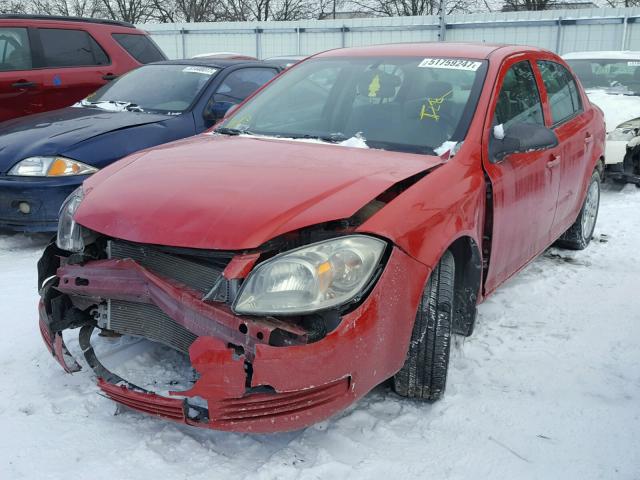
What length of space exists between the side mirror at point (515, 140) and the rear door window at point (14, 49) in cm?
548

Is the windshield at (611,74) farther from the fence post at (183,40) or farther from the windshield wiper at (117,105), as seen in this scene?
the fence post at (183,40)

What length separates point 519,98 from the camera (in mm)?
3674

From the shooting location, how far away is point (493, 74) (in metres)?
3.41

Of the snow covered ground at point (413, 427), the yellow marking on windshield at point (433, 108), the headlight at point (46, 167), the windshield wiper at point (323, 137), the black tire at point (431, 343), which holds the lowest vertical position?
the snow covered ground at point (413, 427)

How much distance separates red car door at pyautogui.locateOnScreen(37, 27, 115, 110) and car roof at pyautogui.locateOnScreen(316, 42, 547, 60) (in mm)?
4113

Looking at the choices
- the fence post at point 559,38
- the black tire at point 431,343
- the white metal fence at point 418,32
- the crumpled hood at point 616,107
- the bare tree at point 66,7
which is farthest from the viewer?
the bare tree at point 66,7

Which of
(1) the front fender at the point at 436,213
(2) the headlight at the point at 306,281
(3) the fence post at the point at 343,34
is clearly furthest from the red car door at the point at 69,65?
(3) the fence post at the point at 343,34

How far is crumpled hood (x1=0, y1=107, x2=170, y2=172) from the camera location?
4.82m

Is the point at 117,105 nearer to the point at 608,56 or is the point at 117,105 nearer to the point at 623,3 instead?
the point at 608,56

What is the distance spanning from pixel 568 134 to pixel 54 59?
5.48 meters

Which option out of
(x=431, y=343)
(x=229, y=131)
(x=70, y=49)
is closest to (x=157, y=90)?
(x=70, y=49)

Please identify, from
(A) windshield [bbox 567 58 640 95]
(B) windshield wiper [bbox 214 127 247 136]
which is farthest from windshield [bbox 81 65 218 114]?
(A) windshield [bbox 567 58 640 95]

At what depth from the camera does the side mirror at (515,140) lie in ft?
10.4

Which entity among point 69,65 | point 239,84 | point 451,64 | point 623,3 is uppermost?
point 623,3
